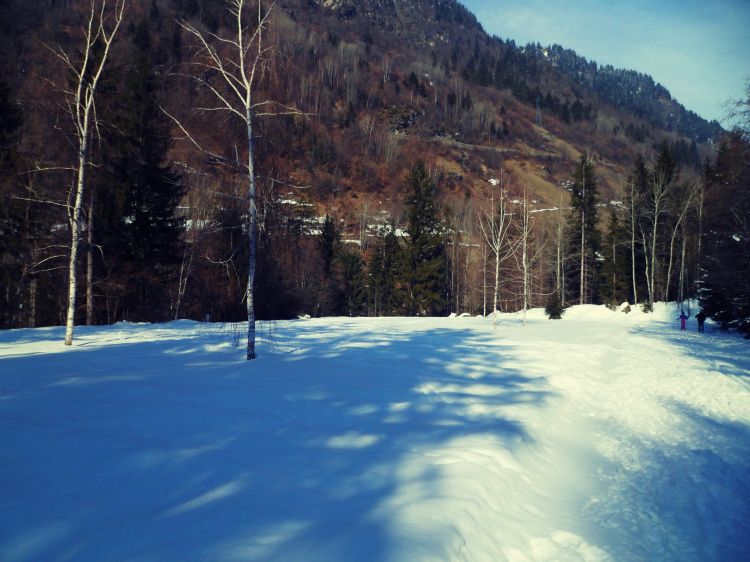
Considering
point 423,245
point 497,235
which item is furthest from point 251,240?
point 423,245

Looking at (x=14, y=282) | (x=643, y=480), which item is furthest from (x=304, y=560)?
(x=14, y=282)

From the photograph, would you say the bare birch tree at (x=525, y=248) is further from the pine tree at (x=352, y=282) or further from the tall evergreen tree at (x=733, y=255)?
the pine tree at (x=352, y=282)

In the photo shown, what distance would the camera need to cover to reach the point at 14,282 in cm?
1638

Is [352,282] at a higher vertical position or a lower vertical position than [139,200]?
lower

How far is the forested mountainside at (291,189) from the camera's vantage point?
1205 centimetres

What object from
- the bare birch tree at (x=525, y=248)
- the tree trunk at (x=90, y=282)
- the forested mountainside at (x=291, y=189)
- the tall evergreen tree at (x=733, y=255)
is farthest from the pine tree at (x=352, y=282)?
the tall evergreen tree at (x=733, y=255)

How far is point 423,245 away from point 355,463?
113 feet

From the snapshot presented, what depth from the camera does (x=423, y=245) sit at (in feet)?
123

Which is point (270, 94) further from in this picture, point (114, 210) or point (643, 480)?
point (114, 210)

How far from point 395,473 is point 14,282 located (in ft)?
67.8

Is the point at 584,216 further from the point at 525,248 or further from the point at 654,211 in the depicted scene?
the point at 525,248

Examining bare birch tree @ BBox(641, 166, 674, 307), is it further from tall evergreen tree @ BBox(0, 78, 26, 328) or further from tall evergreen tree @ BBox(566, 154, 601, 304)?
tall evergreen tree @ BBox(0, 78, 26, 328)

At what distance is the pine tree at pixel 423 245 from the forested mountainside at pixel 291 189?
0.16m

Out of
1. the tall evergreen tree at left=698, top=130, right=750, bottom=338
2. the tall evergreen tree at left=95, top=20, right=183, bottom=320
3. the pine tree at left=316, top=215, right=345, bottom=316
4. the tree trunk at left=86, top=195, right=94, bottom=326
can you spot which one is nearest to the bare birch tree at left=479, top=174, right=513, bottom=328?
the tall evergreen tree at left=698, top=130, right=750, bottom=338
